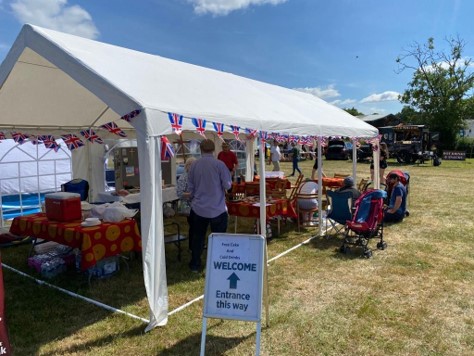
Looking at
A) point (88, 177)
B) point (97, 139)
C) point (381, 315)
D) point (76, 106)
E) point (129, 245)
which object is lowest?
point (381, 315)

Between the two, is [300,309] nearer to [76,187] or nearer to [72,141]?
A: [76,187]

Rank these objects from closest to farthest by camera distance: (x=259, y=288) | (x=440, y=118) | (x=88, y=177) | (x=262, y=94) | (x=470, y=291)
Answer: (x=259, y=288), (x=470, y=291), (x=262, y=94), (x=88, y=177), (x=440, y=118)

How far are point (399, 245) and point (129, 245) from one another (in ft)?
13.7

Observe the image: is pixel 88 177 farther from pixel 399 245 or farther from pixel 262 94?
pixel 399 245

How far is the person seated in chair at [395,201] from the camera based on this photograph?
7227 millimetres

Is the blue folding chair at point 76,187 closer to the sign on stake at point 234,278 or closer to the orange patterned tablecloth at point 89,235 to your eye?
the orange patterned tablecloth at point 89,235

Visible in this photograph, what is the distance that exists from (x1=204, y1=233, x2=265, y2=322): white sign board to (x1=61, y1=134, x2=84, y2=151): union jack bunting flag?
214 inches

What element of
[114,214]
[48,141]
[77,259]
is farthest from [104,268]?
[48,141]

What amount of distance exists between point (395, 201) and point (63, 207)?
5.72m

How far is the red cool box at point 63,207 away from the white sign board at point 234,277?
243 cm

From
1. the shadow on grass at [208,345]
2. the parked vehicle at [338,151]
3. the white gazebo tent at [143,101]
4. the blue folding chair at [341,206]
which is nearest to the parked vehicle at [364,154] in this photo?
the parked vehicle at [338,151]

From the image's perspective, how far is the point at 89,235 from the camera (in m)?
4.26

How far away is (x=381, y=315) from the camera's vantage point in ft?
12.5

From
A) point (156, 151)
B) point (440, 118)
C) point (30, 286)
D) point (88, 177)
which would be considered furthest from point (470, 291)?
point (440, 118)
